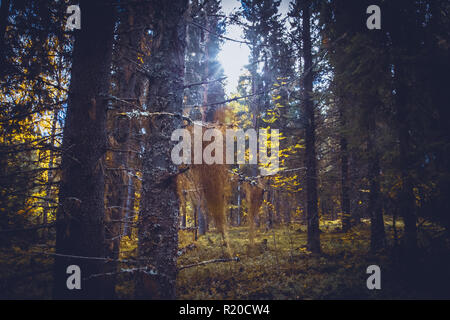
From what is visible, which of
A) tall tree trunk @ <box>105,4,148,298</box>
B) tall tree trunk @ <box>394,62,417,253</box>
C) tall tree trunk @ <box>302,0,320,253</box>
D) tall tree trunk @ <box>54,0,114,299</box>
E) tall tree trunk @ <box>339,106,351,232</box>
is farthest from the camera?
tall tree trunk @ <box>339,106,351,232</box>

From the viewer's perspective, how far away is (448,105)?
187 inches

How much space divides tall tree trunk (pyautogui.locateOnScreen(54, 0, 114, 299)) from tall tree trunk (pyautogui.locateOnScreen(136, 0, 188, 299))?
25.6 inches

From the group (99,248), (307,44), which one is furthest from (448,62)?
(99,248)

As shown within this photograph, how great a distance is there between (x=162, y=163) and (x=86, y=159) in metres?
1.07

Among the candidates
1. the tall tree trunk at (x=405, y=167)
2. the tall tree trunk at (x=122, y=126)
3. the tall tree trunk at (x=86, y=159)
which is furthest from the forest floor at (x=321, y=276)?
the tall tree trunk at (x=86, y=159)

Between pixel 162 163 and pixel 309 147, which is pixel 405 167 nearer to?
pixel 309 147

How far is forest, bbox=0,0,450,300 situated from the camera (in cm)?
286

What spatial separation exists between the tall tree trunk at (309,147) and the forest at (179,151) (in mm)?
52

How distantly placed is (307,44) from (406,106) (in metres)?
4.61

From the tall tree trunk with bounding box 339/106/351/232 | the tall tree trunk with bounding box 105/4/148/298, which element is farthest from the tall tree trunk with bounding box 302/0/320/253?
the tall tree trunk with bounding box 105/4/148/298

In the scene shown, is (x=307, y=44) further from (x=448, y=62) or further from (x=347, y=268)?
(x=347, y=268)

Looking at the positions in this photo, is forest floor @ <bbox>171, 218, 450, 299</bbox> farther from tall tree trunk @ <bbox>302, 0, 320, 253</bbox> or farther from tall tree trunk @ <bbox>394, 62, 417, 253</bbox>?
tall tree trunk @ <bbox>302, 0, 320, 253</bbox>

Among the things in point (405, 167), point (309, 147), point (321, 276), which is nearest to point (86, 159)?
point (321, 276)

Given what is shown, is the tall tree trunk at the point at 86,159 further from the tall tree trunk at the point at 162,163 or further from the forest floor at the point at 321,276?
the forest floor at the point at 321,276
